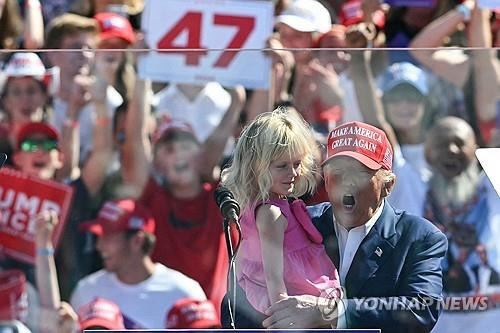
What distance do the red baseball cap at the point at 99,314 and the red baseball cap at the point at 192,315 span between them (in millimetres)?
114

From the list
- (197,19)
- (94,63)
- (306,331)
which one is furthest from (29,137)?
(197,19)

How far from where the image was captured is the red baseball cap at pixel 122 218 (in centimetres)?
243

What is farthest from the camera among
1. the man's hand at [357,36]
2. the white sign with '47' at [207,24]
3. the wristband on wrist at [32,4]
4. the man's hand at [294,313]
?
the wristband on wrist at [32,4]

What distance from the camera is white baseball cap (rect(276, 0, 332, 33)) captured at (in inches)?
168

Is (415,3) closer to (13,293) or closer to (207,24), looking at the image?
(207,24)

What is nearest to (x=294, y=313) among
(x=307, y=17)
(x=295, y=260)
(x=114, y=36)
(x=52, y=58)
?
(x=295, y=260)

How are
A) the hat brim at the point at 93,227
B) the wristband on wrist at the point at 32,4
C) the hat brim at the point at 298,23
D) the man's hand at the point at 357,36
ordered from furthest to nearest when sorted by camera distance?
1. the wristband on wrist at the point at 32,4
2. the hat brim at the point at 298,23
3. the man's hand at the point at 357,36
4. the hat brim at the point at 93,227

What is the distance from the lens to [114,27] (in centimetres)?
424

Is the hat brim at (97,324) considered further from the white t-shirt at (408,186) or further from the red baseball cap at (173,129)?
the white t-shirt at (408,186)

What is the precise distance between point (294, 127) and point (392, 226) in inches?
11.4

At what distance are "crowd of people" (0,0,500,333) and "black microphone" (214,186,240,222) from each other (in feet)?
0.06

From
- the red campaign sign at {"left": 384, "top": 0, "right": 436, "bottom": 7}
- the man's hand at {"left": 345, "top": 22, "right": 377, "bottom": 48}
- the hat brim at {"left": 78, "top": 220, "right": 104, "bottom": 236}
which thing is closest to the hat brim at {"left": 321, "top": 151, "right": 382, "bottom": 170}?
the hat brim at {"left": 78, "top": 220, "right": 104, "bottom": 236}

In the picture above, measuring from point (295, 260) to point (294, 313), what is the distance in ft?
0.36

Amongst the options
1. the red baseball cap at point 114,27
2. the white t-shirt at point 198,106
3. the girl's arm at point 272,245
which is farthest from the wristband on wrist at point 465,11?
the girl's arm at point 272,245
